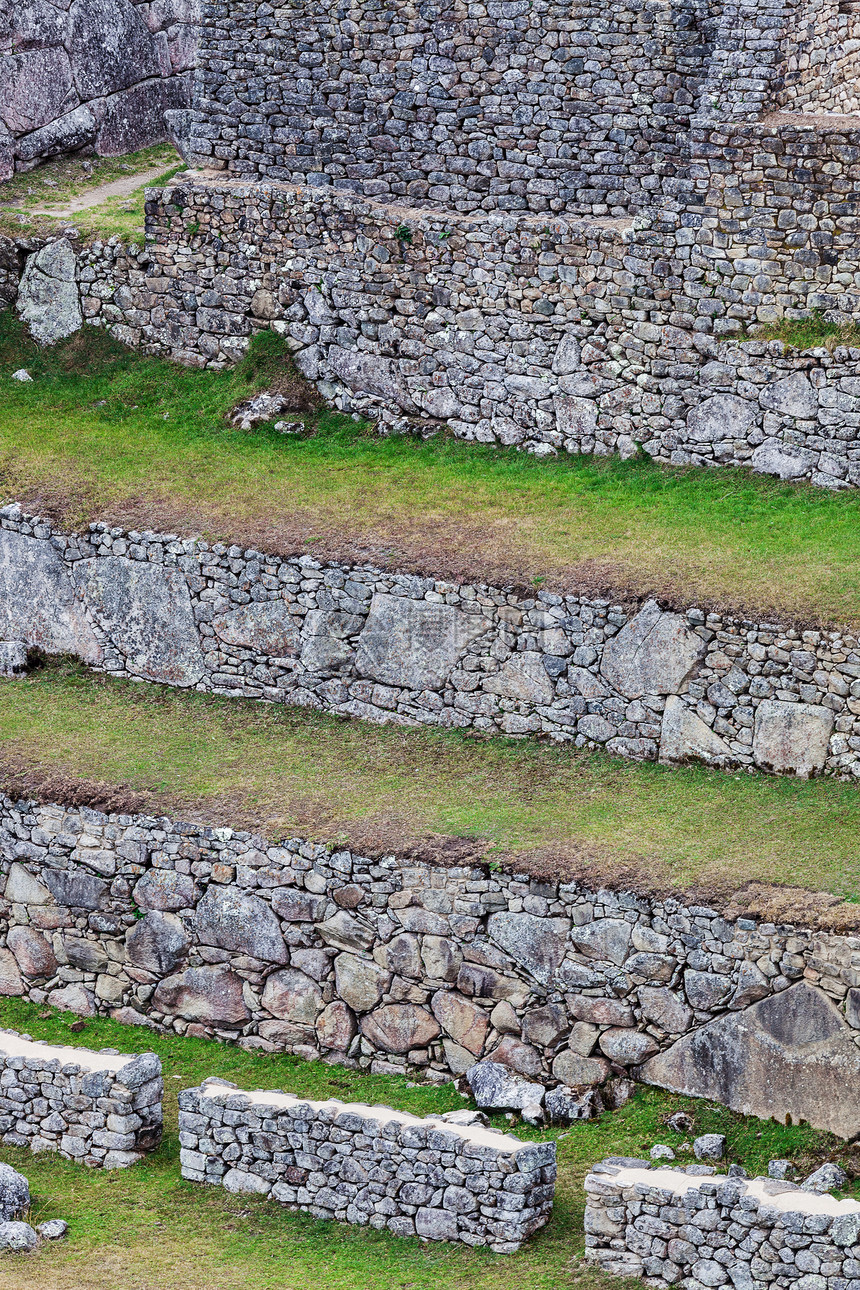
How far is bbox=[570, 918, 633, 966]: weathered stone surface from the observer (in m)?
17.2

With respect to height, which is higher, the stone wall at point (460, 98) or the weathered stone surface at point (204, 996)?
the stone wall at point (460, 98)

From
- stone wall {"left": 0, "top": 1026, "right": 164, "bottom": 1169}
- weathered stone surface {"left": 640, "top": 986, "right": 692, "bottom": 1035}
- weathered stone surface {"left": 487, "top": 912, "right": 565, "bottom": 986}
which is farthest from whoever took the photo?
weathered stone surface {"left": 487, "top": 912, "right": 565, "bottom": 986}

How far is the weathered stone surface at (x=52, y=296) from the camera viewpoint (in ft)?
84.7

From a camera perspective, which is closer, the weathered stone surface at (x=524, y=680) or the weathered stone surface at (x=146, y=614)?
the weathered stone surface at (x=524, y=680)

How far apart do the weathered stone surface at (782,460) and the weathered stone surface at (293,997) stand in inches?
290

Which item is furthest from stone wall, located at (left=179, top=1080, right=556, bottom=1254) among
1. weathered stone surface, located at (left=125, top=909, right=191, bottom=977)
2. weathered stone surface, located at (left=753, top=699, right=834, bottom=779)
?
weathered stone surface, located at (left=753, top=699, right=834, bottom=779)

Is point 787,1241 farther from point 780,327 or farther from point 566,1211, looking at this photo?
point 780,327

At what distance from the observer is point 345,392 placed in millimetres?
24062

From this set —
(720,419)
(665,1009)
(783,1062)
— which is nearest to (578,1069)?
(665,1009)

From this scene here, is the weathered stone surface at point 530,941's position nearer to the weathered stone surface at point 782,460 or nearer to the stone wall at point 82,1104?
the stone wall at point 82,1104

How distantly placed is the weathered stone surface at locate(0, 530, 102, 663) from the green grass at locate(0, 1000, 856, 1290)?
5.79 metres

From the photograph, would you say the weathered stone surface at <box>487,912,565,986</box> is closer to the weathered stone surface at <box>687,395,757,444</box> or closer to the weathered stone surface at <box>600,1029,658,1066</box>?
the weathered stone surface at <box>600,1029,658,1066</box>

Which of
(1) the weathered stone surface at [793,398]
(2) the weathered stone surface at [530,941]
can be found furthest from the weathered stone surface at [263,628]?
(1) the weathered stone surface at [793,398]

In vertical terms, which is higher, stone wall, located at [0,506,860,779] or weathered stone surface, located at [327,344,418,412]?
weathered stone surface, located at [327,344,418,412]
